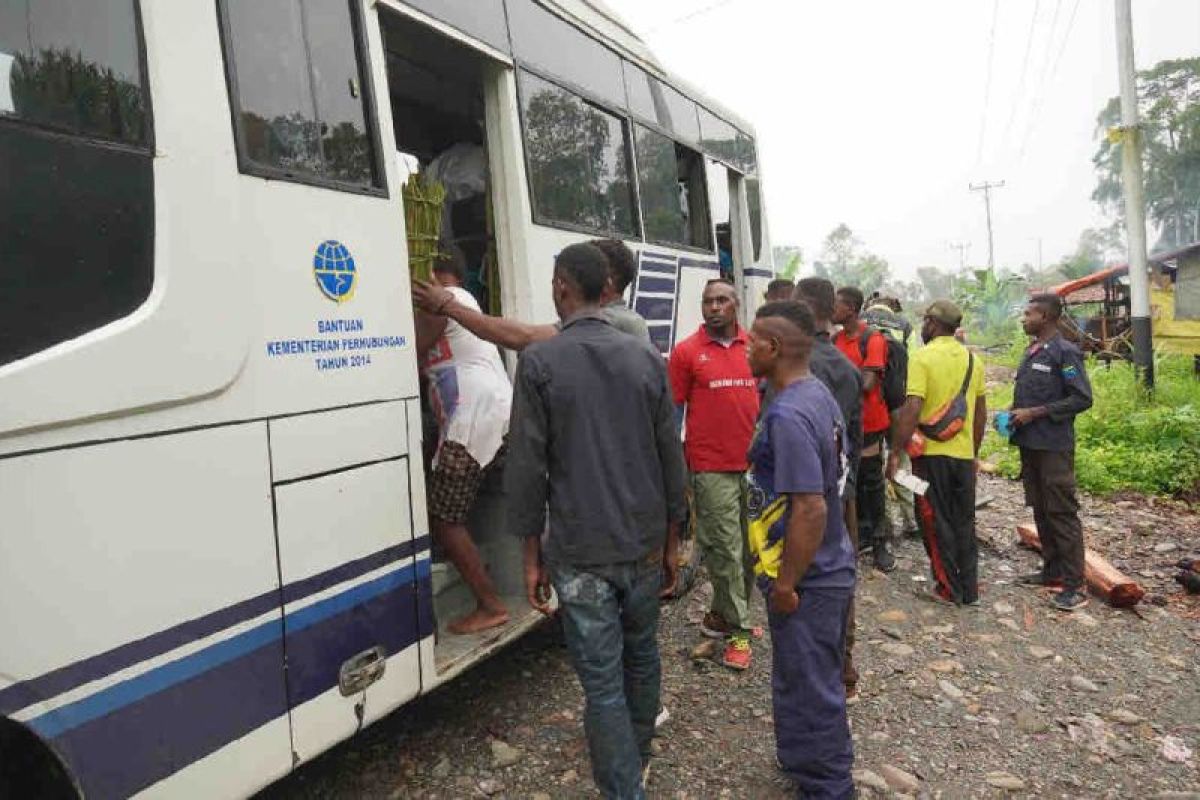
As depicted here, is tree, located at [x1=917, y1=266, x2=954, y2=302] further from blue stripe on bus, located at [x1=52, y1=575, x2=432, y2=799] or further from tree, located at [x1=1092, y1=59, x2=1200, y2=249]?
blue stripe on bus, located at [x1=52, y1=575, x2=432, y2=799]

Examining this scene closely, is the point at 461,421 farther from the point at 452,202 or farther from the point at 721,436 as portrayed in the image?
the point at 452,202

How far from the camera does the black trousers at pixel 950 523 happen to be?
491 cm

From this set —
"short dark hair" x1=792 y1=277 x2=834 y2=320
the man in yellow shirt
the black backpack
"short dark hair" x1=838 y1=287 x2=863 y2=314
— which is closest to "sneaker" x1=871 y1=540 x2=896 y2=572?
the man in yellow shirt

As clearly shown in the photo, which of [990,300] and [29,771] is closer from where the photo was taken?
[29,771]

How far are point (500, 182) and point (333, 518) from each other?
190 cm

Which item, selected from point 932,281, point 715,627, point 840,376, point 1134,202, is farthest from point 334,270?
point 932,281

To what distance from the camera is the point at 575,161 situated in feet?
14.1

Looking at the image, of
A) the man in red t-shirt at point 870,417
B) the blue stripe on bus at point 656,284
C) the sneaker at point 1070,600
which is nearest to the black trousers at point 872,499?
the man in red t-shirt at point 870,417

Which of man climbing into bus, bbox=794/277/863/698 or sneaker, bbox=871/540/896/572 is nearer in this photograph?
man climbing into bus, bbox=794/277/863/698

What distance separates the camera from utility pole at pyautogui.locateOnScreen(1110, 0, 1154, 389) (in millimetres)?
9891

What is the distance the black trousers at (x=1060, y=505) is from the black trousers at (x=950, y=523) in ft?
1.79

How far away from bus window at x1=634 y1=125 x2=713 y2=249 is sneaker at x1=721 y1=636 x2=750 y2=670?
2500 mm

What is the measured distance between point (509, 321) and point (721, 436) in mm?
1399

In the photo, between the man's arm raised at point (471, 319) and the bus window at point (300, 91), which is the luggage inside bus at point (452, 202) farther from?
the bus window at point (300, 91)
